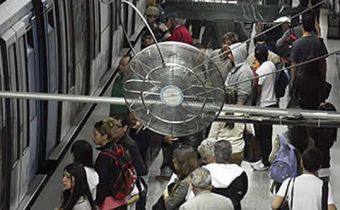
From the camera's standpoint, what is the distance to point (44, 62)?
8570 millimetres

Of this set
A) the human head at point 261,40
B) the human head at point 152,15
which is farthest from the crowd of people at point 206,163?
the human head at point 152,15

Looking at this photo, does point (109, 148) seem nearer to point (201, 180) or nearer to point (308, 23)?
point (201, 180)

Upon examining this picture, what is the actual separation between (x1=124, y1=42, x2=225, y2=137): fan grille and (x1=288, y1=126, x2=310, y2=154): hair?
11.5 feet

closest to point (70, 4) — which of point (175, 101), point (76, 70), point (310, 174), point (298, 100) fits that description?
point (76, 70)

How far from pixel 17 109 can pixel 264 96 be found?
3317 mm

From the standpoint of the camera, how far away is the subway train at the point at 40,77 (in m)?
7.62

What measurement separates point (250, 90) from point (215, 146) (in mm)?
2292

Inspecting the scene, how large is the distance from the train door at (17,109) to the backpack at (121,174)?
0.92 m

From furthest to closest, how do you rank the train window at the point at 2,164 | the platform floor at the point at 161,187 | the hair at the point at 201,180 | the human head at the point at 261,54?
the human head at the point at 261,54 → the platform floor at the point at 161,187 → the train window at the point at 2,164 → the hair at the point at 201,180

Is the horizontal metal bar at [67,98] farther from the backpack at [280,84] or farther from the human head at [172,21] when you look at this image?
the human head at [172,21]

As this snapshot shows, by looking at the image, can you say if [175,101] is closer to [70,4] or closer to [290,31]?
[70,4]

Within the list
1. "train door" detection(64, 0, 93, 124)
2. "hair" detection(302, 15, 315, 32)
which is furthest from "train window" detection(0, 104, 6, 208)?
"hair" detection(302, 15, 315, 32)

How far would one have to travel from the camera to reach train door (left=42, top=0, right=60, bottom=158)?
28.5ft

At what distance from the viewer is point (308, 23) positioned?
10164 millimetres
